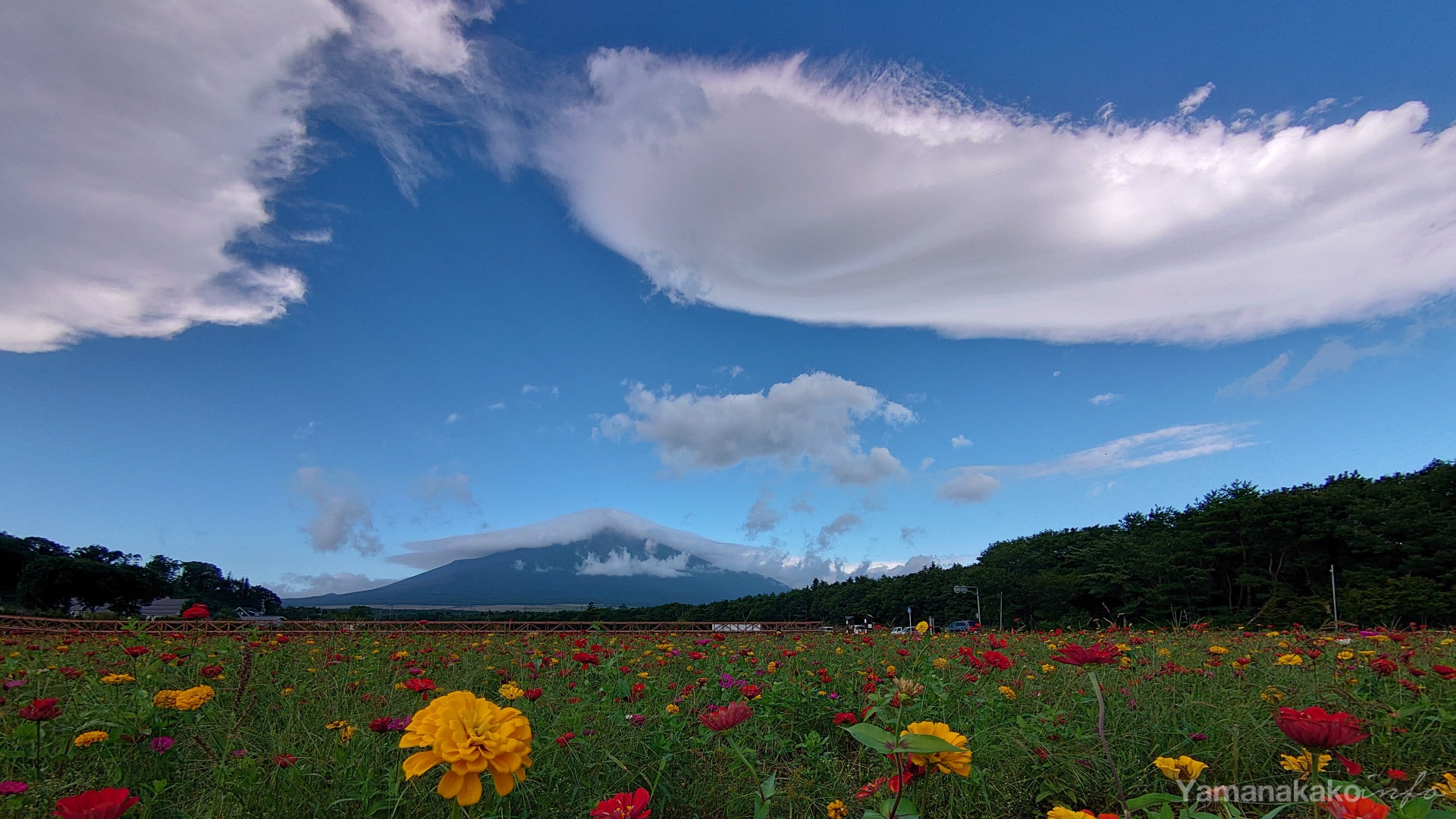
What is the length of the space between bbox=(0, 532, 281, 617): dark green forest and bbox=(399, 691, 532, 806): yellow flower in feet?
165

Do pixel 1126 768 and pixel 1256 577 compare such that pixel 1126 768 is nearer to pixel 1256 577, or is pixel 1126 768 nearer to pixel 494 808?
pixel 494 808

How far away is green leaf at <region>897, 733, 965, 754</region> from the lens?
1.15m

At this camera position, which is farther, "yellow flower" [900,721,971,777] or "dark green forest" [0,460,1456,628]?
"dark green forest" [0,460,1456,628]

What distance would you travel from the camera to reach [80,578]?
46.2 meters

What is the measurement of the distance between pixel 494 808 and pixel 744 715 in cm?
105

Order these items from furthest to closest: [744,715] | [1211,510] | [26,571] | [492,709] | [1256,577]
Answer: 1. [26,571]
2. [1211,510]
3. [1256,577]
4. [744,715]
5. [492,709]

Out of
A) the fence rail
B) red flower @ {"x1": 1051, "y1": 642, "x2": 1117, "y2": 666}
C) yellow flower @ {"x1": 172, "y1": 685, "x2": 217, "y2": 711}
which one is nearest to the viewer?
red flower @ {"x1": 1051, "y1": 642, "x2": 1117, "y2": 666}

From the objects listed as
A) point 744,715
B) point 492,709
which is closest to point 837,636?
point 744,715

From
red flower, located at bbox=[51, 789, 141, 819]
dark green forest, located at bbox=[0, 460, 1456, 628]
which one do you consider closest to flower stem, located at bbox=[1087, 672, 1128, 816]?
Answer: red flower, located at bbox=[51, 789, 141, 819]

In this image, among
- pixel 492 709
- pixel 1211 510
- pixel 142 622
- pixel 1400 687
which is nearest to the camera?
pixel 492 709

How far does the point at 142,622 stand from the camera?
4.71 metres

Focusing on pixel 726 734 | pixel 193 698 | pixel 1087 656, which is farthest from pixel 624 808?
pixel 193 698

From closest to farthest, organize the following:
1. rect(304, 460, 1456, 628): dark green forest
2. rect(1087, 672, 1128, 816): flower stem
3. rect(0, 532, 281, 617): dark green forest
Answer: rect(1087, 672, 1128, 816): flower stem < rect(304, 460, 1456, 628): dark green forest < rect(0, 532, 281, 617): dark green forest

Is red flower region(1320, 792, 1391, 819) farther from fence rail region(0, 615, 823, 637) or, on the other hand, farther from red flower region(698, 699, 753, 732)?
fence rail region(0, 615, 823, 637)
